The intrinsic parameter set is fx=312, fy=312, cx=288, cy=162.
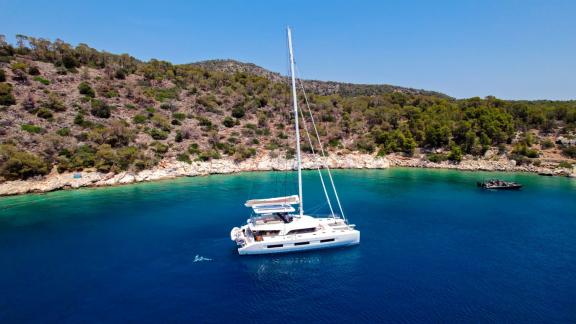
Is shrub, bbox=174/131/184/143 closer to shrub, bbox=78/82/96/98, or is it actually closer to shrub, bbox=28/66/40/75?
shrub, bbox=78/82/96/98

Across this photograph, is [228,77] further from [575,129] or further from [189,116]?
[575,129]

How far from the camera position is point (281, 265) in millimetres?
22125

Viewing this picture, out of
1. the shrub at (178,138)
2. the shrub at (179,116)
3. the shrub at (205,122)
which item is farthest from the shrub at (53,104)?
the shrub at (205,122)

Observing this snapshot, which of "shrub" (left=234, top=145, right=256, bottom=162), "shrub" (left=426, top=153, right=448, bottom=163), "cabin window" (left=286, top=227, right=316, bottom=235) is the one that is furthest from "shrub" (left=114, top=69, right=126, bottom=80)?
"shrub" (left=426, top=153, right=448, bottom=163)

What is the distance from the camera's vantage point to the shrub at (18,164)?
134 feet

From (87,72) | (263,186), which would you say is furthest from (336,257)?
(87,72)

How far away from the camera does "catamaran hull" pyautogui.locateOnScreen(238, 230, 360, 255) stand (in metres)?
23.0

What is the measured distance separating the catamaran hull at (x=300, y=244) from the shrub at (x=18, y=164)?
37.2 meters

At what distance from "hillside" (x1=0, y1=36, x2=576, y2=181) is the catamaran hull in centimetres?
3518

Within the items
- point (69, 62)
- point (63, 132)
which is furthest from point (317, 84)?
point (63, 132)

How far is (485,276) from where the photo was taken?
67.7ft

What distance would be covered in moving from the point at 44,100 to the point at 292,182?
49.3 meters

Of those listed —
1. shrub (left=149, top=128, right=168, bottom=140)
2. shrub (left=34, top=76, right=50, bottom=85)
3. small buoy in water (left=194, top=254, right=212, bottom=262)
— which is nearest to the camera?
small buoy in water (left=194, top=254, right=212, bottom=262)

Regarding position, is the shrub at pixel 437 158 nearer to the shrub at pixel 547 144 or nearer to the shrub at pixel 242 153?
the shrub at pixel 547 144
